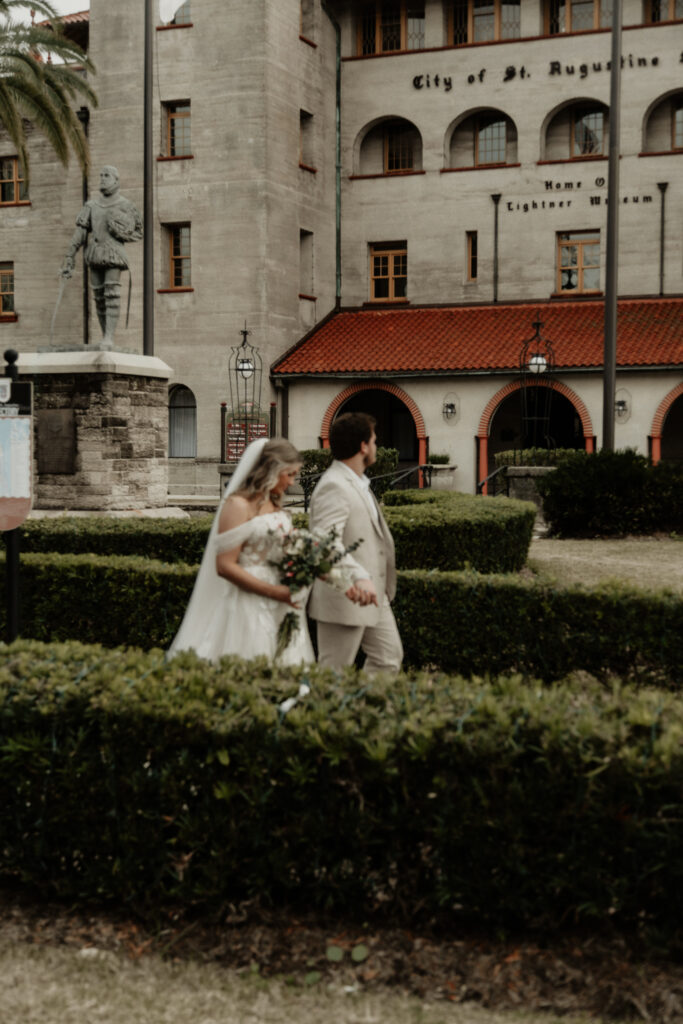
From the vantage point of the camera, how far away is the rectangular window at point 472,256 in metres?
33.0

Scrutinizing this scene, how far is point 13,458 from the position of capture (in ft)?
23.1

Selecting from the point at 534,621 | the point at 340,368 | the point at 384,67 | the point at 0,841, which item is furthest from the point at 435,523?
the point at 384,67

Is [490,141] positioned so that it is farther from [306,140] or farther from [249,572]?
[249,572]

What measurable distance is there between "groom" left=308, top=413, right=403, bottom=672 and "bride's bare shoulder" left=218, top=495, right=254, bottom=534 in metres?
0.50

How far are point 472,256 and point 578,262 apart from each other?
3068mm

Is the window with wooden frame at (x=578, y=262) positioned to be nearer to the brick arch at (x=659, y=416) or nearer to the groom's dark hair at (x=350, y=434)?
the brick arch at (x=659, y=416)

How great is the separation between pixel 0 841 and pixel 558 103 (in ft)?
100

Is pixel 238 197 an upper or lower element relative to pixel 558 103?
lower

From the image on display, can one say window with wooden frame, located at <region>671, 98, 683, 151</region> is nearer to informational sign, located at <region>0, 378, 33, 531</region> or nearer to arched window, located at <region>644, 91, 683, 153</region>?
arched window, located at <region>644, 91, 683, 153</region>

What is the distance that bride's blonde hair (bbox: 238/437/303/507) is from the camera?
5.81 meters

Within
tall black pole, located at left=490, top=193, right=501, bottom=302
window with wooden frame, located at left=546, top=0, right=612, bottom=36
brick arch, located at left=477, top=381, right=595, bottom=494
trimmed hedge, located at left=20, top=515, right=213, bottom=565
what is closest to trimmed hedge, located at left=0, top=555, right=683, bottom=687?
trimmed hedge, located at left=20, top=515, right=213, bottom=565

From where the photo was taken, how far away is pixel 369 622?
6219mm

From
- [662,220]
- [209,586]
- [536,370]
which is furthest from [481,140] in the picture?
[209,586]

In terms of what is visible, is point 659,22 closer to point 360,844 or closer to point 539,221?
point 539,221
